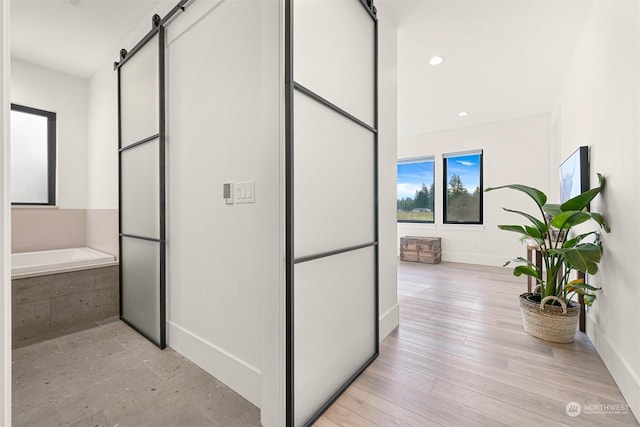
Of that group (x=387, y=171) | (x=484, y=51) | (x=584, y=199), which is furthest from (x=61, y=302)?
(x=484, y=51)

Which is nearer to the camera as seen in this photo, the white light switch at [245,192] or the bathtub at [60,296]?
the white light switch at [245,192]

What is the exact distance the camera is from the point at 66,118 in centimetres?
350

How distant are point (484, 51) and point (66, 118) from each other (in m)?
4.72

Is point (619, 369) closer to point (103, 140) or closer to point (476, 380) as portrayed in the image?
point (476, 380)

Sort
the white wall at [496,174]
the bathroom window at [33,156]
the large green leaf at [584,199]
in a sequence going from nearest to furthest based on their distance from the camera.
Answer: the large green leaf at [584,199] → the bathroom window at [33,156] → the white wall at [496,174]

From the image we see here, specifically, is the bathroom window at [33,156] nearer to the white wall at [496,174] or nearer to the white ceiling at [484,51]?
the white ceiling at [484,51]

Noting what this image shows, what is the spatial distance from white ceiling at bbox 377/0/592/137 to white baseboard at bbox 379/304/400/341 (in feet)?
8.14

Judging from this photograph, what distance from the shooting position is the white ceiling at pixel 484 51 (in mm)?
2381

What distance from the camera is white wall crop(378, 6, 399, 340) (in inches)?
91.5

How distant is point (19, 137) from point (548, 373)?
533 centimetres

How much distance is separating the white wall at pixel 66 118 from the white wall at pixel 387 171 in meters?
3.58

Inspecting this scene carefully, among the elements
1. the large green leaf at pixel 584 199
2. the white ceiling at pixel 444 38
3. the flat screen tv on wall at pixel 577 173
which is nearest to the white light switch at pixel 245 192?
the white ceiling at pixel 444 38

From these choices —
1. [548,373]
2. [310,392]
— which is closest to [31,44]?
[310,392]

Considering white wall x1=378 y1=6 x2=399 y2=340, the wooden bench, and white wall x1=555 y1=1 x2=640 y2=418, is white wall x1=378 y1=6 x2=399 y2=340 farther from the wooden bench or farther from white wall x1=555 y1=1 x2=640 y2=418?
the wooden bench
